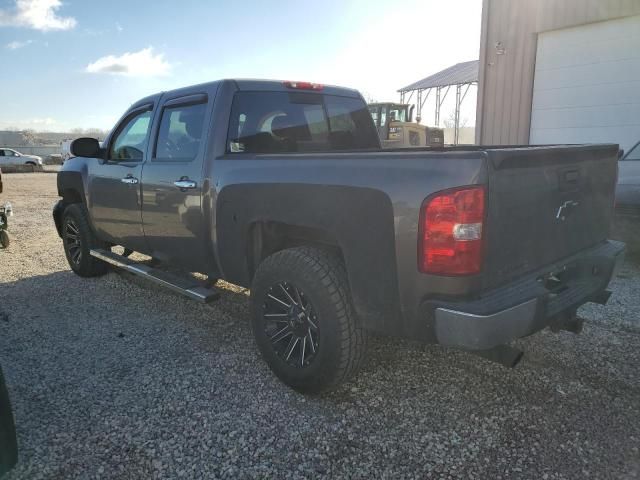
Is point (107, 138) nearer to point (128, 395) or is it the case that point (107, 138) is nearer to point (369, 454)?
point (128, 395)

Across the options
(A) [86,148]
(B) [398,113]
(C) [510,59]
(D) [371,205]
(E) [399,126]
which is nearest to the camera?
(D) [371,205]

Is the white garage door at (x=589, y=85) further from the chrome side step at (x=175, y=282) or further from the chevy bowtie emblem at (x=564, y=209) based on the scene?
the chrome side step at (x=175, y=282)

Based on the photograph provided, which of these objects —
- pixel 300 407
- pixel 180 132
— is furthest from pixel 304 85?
pixel 300 407

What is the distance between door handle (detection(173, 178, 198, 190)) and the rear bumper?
1999mm

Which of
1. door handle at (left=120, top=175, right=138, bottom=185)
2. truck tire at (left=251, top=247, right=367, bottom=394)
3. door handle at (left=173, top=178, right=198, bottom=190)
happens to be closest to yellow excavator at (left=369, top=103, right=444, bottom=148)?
door handle at (left=120, top=175, right=138, bottom=185)

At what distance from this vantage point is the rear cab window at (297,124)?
354cm

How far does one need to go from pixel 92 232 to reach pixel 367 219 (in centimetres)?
386

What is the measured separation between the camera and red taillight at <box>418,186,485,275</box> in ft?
6.96

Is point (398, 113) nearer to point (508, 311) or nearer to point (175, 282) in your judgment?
point (175, 282)

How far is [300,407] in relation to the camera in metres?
2.80

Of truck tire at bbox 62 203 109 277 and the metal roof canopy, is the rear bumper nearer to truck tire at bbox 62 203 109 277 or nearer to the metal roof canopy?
truck tire at bbox 62 203 109 277

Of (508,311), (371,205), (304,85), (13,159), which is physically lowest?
(13,159)

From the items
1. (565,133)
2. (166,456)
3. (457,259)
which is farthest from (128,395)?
(565,133)

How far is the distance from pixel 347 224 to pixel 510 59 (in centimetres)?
931
